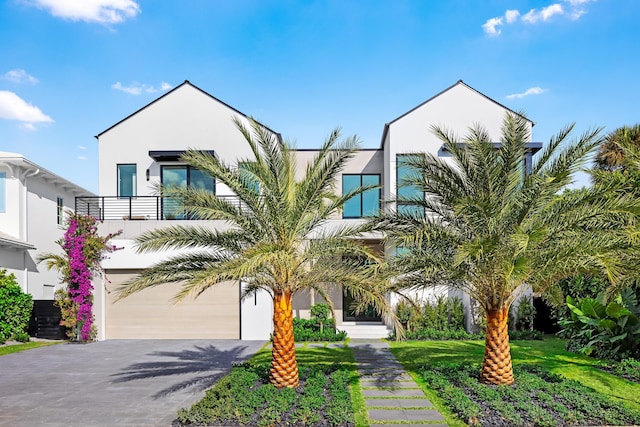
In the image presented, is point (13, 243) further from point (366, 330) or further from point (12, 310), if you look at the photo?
point (366, 330)

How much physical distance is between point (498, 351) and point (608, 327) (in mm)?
4840

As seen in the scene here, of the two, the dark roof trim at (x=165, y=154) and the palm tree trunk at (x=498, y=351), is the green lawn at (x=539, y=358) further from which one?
the dark roof trim at (x=165, y=154)

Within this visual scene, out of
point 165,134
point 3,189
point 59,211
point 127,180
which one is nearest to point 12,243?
point 3,189

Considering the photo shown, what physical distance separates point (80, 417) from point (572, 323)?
13.8 metres

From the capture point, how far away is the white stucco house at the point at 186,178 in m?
16.5

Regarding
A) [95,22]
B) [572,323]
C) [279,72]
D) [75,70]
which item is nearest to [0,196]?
[75,70]

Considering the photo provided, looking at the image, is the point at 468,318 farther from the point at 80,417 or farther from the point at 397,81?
A: the point at 80,417

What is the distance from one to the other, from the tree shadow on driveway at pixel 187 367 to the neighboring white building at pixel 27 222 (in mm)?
8989

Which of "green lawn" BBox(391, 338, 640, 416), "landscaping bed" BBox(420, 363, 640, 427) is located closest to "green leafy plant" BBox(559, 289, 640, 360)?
"green lawn" BBox(391, 338, 640, 416)

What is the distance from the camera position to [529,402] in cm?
780

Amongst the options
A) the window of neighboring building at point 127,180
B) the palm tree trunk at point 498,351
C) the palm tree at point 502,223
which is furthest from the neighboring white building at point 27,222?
the palm tree trunk at point 498,351

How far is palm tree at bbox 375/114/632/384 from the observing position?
8.20 meters

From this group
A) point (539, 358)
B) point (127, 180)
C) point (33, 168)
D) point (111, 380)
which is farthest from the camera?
point (127, 180)

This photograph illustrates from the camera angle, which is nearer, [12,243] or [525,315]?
[525,315]
